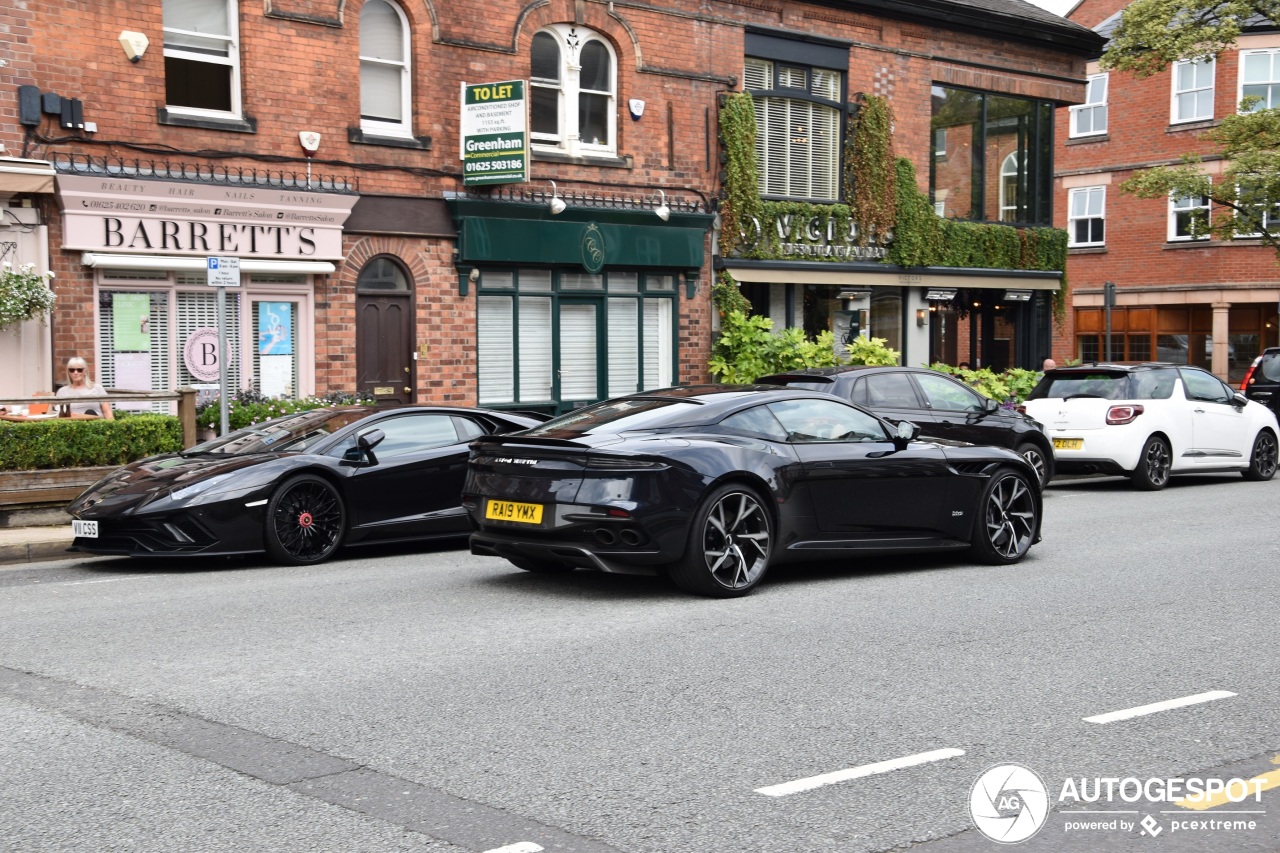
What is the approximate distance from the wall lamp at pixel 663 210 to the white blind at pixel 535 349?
2.27 meters

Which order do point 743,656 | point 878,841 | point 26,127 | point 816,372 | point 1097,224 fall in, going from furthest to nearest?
1. point 1097,224
2. point 26,127
3. point 816,372
4. point 743,656
5. point 878,841

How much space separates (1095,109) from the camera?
41.4 meters

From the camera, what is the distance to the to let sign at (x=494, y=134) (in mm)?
18516

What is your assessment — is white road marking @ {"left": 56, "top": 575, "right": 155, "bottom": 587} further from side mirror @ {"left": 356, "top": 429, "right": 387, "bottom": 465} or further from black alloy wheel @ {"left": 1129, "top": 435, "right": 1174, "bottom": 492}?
black alloy wheel @ {"left": 1129, "top": 435, "right": 1174, "bottom": 492}

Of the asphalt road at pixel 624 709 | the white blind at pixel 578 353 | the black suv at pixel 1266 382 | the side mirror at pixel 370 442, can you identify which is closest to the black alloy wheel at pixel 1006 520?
the asphalt road at pixel 624 709

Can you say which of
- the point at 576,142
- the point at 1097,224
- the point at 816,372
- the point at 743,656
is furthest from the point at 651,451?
the point at 1097,224

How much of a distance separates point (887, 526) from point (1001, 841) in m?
5.38

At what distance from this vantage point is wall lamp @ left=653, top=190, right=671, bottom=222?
21372 millimetres

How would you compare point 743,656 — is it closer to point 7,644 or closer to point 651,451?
point 651,451

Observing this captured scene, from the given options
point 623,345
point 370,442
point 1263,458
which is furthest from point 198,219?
point 1263,458

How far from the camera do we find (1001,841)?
4559 millimetres

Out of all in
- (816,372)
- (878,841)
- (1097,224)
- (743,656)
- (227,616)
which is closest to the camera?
(878,841)

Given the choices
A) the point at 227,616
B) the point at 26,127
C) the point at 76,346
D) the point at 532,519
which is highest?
the point at 26,127

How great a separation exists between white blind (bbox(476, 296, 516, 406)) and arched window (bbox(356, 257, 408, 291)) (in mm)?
1252
